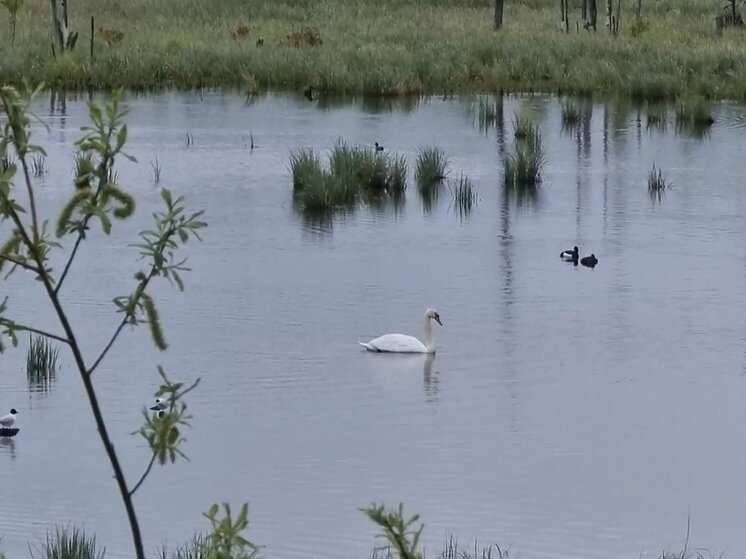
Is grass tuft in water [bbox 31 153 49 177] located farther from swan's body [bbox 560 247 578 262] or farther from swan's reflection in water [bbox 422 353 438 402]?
swan's reflection in water [bbox 422 353 438 402]

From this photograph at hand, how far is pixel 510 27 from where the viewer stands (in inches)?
1510

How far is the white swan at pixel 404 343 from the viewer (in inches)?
460

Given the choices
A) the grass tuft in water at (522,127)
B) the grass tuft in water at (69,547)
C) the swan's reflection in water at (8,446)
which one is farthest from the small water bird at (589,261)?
the grass tuft in water at (69,547)

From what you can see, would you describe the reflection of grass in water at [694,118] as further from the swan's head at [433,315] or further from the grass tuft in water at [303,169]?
the swan's head at [433,315]

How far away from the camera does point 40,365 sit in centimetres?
1105

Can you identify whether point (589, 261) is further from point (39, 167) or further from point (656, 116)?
point (656, 116)

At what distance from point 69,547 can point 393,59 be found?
24.5 m

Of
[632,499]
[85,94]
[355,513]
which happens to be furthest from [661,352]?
[85,94]

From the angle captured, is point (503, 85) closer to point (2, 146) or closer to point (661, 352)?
point (661, 352)

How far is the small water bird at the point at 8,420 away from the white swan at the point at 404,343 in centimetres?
297

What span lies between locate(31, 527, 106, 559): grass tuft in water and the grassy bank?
20726 mm

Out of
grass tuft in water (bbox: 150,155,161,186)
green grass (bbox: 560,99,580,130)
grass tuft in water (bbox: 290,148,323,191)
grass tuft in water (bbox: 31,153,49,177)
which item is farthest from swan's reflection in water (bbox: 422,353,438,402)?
green grass (bbox: 560,99,580,130)

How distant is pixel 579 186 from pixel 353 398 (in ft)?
32.6

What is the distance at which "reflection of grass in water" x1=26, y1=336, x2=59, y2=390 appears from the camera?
1089 centimetres
